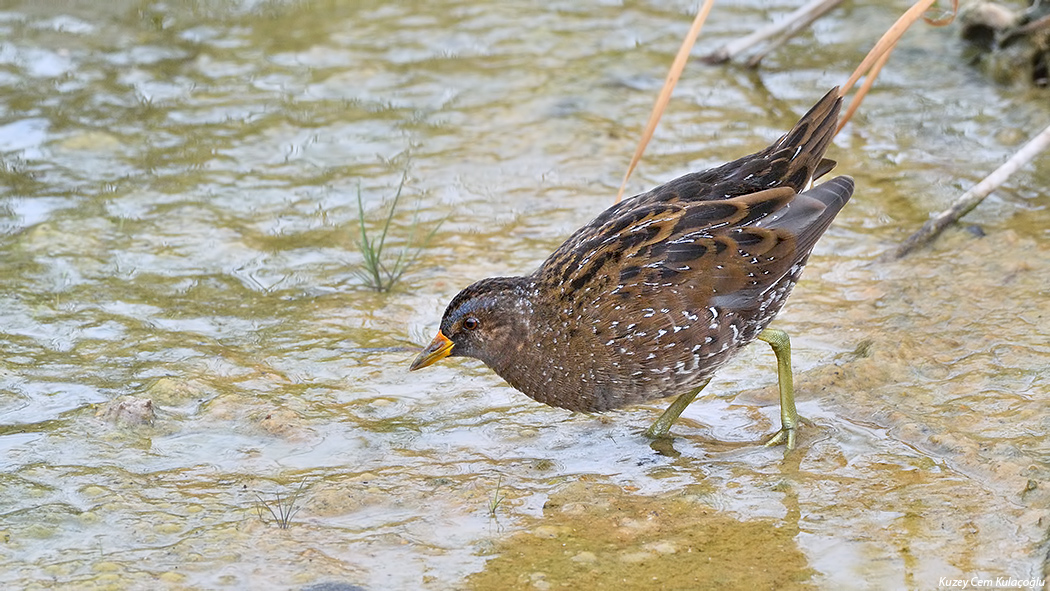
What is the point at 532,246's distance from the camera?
18.5ft

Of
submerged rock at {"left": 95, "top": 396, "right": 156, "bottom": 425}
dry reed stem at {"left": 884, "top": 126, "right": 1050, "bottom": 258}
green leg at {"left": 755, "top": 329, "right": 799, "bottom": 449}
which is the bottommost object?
submerged rock at {"left": 95, "top": 396, "right": 156, "bottom": 425}

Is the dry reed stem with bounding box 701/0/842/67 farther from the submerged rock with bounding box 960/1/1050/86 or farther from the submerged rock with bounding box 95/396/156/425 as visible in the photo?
the submerged rock with bounding box 95/396/156/425

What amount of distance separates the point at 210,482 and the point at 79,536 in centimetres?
45

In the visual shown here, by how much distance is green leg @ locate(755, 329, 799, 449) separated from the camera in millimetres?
4145

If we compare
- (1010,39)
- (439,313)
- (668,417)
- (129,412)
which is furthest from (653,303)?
(1010,39)

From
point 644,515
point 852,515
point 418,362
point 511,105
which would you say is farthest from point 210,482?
point 511,105

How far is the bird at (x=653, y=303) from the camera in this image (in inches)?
161

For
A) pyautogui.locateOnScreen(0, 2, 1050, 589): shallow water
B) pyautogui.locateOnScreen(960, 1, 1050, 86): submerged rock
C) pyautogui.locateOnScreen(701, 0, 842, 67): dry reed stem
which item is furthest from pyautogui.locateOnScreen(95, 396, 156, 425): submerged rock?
pyautogui.locateOnScreen(960, 1, 1050, 86): submerged rock

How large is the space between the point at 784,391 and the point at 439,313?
1.55 m

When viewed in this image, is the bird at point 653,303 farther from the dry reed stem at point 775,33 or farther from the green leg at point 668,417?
the dry reed stem at point 775,33

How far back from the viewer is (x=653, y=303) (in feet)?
13.4

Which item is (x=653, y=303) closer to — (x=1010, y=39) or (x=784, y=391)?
(x=784, y=391)

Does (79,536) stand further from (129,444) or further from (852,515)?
(852,515)

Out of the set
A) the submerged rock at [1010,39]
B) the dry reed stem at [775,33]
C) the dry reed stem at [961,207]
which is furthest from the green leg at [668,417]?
the submerged rock at [1010,39]
